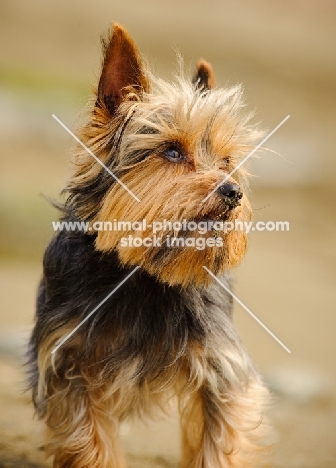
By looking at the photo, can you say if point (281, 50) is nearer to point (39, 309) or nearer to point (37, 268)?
point (37, 268)

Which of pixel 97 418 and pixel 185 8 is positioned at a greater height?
pixel 185 8

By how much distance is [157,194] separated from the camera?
334cm

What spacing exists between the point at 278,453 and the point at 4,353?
2.50 m

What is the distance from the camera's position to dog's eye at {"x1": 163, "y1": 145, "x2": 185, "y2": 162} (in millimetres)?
3391

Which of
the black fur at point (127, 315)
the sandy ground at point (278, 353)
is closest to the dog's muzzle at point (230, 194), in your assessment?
the black fur at point (127, 315)

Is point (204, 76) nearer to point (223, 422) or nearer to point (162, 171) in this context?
point (162, 171)

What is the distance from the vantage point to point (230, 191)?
128 inches

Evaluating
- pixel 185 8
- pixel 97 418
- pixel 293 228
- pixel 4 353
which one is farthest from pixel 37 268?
pixel 185 8

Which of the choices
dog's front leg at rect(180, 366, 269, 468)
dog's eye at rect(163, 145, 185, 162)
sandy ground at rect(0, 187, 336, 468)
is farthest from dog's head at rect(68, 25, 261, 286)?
sandy ground at rect(0, 187, 336, 468)

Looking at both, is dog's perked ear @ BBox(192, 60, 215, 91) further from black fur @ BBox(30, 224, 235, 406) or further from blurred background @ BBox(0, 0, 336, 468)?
black fur @ BBox(30, 224, 235, 406)

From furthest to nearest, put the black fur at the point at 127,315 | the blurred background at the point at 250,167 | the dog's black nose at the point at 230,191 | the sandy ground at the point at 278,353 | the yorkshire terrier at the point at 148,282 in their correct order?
1. the blurred background at the point at 250,167
2. the sandy ground at the point at 278,353
3. the black fur at the point at 127,315
4. the yorkshire terrier at the point at 148,282
5. the dog's black nose at the point at 230,191

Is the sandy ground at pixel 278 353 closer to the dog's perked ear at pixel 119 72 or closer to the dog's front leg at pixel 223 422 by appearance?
the dog's front leg at pixel 223 422

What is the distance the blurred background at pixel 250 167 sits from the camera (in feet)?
16.9

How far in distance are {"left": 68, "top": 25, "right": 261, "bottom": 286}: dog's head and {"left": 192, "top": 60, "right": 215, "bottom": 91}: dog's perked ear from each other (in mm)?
218
